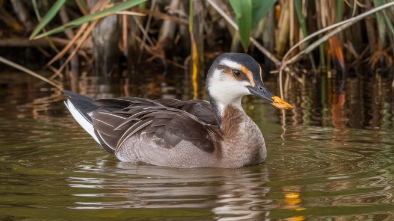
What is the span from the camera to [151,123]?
22.9 feet

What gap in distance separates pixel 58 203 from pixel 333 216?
1.46 metres

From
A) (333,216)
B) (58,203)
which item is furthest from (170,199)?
(333,216)

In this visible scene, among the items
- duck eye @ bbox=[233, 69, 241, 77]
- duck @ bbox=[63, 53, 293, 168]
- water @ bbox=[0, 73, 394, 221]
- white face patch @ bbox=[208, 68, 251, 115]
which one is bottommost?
water @ bbox=[0, 73, 394, 221]

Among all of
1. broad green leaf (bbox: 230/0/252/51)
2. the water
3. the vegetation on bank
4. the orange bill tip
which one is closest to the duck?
the orange bill tip

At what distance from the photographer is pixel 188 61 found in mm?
12453

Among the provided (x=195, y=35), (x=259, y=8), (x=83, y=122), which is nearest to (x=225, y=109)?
(x=259, y=8)

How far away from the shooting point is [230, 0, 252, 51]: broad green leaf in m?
7.21

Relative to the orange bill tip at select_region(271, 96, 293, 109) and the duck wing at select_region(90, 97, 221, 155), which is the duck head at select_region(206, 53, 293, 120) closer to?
the orange bill tip at select_region(271, 96, 293, 109)

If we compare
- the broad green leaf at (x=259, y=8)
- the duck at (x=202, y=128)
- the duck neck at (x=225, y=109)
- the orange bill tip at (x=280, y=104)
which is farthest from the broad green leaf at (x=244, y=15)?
the orange bill tip at (x=280, y=104)

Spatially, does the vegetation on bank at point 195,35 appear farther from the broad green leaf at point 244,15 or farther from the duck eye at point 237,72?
the duck eye at point 237,72

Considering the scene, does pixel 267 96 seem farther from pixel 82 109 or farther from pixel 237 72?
pixel 82 109

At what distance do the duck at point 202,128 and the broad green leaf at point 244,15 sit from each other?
50 cm

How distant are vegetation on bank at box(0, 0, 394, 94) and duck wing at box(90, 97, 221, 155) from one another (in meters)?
2.18

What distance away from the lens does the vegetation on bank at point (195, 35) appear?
34.0 ft
